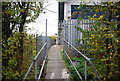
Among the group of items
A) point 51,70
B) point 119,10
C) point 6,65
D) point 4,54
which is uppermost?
point 119,10

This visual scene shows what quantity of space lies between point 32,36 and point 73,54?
2783mm

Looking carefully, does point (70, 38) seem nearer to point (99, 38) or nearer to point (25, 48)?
point (25, 48)

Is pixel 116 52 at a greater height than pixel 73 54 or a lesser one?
greater

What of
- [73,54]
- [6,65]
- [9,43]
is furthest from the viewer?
[73,54]

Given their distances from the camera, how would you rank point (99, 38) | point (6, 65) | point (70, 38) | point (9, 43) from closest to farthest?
1. point (99, 38)
2. point (9, 43)
3. point (6, 65)
4. point (70, 38)

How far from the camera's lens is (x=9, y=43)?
3434 mm

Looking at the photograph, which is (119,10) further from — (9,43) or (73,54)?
(73,54)

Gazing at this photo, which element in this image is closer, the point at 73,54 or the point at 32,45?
the point at 32,45

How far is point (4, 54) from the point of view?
141 inches

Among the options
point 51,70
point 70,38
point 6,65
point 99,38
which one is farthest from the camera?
point 70,38

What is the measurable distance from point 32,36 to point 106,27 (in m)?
1.61

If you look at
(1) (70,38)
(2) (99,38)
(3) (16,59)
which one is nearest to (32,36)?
(3) (16,59)

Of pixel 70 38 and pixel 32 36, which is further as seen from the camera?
pixel 70 38

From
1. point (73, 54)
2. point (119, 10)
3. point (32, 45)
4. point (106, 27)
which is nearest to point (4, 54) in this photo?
point (32, 45)
